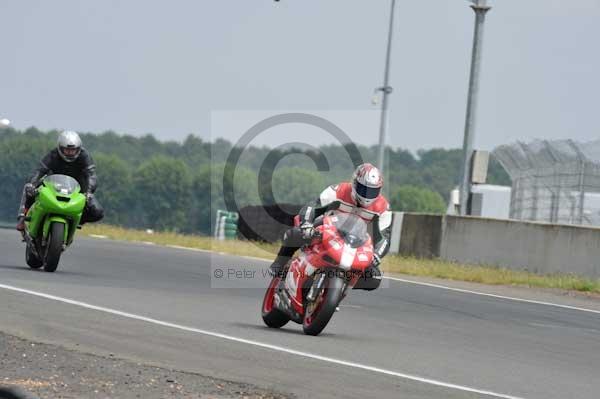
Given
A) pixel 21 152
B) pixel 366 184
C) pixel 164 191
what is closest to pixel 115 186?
pixel 164 191

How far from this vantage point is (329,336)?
11859 millimetres

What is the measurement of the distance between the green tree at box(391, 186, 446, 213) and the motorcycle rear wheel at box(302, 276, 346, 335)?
151860 millimetres

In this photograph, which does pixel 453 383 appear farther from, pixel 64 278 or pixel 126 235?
pixel 126 235

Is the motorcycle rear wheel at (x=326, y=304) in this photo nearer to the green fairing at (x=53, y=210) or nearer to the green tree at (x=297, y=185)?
the green fairing at (x=53, y=210)

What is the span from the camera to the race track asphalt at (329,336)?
365 inches

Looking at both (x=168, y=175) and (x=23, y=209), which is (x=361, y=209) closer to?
(x=23, y=209)

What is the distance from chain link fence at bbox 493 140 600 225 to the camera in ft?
82.5

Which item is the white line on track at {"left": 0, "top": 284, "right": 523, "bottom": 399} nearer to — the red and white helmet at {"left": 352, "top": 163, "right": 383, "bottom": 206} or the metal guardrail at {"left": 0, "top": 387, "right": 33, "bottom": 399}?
the red and white helmet at {"left": 352, "top": 163, "right": 383, "bottom": 206}

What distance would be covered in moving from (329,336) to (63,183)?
542cm

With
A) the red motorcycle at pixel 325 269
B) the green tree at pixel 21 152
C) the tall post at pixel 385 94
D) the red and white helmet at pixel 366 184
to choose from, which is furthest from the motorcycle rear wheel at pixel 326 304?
the green tree at pixel 21 152

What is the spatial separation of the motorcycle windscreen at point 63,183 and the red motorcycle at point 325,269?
4.94 meters

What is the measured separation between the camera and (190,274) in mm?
19234

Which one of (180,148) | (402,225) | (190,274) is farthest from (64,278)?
(180,148)

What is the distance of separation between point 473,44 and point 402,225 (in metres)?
3.93
